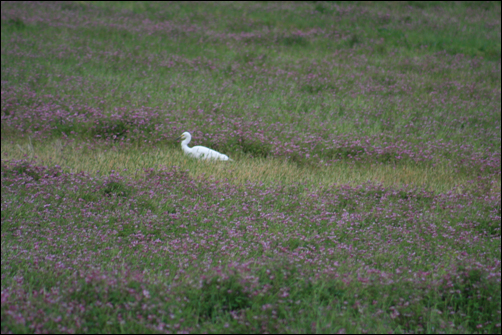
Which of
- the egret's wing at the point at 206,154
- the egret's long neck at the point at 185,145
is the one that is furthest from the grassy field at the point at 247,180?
the egret's wing at the point at 206,154

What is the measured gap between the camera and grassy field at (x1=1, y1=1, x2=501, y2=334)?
11.3 ft

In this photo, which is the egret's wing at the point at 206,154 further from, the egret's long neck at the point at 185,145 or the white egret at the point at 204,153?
the egret's long neck at the point at 185,145

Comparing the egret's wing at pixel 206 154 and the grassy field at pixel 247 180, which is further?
the egret's wing at pixel 206 154

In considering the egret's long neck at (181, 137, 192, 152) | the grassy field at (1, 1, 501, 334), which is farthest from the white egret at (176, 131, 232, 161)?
the grassy field at (1, 1, 501, 334)

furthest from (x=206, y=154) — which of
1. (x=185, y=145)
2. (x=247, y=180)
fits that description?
(x=247, y=180)

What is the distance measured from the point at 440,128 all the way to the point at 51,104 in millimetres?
8668

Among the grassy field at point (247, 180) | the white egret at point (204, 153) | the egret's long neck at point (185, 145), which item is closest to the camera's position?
the grassy field at point (247, 180)

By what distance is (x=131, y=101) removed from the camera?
939 centimetres

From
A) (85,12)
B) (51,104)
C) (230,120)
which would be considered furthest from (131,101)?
(85,12)

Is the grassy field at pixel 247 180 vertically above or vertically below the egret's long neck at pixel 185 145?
above

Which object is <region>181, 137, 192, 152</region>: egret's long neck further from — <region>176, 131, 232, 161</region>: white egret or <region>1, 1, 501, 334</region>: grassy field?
<region>1, 1, 501, 334</region>: grassy field

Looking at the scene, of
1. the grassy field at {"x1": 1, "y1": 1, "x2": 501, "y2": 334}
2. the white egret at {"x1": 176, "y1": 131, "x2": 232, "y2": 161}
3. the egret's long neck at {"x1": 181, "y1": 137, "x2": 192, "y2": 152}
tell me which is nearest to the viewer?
the grassy field at {"x1": 1, "y1": 1, "x2": 501, "y2": 334}

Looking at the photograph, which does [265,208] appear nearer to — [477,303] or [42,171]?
[477,303]

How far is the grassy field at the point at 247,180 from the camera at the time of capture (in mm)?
3445
